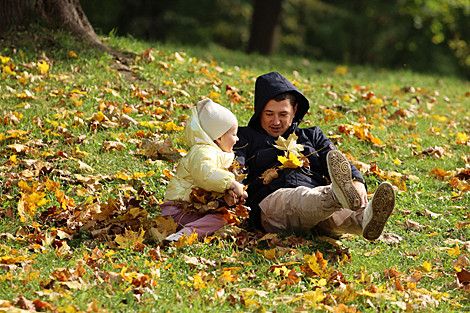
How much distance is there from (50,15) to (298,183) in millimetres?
5109

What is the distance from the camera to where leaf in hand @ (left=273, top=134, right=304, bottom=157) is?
3.82 metres

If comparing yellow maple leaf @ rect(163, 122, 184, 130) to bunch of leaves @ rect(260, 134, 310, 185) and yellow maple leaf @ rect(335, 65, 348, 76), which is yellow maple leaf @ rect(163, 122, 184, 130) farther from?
yellow maple leaf @ rect(335, 65, 348, 76)

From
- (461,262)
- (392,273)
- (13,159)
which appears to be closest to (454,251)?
(461,262)

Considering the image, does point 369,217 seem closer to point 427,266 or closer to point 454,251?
point 427,266

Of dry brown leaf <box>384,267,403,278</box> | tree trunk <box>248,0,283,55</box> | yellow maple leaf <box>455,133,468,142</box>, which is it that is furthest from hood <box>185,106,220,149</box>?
tree trunk <box>248,0,283,55</box>

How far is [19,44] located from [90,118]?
7.93 ft

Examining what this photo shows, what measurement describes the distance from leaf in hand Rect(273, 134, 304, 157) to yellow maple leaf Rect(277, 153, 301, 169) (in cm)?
12

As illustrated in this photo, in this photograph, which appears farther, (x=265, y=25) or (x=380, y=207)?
(x=265, y=25)

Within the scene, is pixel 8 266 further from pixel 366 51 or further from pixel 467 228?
pixel 366 51

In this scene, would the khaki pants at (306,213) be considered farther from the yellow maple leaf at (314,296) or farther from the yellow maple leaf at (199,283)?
the yellow maple leaf at (199,283)

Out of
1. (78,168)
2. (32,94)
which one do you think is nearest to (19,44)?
(32,94)

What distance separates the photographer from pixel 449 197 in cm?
441

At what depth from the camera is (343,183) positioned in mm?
3049

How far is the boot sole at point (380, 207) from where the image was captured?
2.97 m
